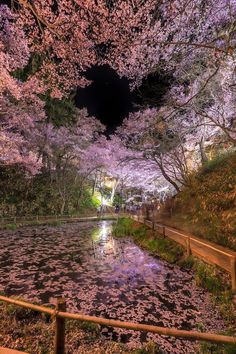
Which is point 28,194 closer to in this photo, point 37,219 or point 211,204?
point 37,219

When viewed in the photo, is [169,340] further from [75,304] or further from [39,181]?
[39,181]

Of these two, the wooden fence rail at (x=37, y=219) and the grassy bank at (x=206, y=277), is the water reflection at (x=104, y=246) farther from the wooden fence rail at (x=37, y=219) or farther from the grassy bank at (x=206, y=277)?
the wooden fence rail at (x=37, y=219)

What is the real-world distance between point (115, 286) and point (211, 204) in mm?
7354

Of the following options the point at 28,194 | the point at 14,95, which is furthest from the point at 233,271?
the point at 28,194

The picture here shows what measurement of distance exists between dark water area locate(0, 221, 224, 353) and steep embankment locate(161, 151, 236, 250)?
103 inches

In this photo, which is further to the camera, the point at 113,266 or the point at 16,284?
the point at 113,266

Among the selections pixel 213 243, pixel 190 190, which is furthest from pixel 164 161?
pixel 213 243

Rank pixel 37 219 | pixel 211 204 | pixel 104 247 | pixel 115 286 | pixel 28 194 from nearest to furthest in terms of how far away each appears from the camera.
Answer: pixel 115 286
pixel 211 204
pixel 104 247
pixel 37 219
pixel 28 194

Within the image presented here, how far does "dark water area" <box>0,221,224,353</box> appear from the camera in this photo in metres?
6.30

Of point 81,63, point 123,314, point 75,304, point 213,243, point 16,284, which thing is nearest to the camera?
point 123,314

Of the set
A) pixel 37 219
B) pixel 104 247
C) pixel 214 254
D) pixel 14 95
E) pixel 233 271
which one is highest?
pixel 14 95

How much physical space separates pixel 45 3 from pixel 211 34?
644 centimetres

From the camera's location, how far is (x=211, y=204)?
13.7 meters

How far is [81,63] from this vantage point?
9.92m
